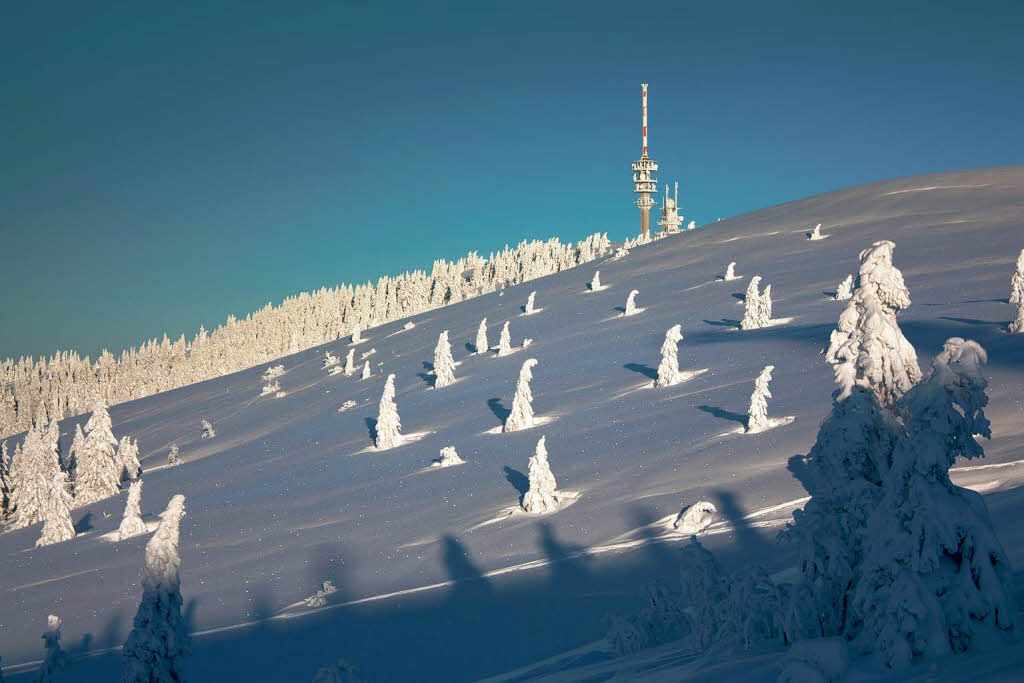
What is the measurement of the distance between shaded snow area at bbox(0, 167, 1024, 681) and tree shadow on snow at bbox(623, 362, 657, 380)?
160mm

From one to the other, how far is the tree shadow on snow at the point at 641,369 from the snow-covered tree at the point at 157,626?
100 feet

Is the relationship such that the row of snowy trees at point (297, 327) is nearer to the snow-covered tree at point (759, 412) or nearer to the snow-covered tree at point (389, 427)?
the snow-covered tree at point (389, 427)

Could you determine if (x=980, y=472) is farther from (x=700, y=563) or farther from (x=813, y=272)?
(x=813, y=272)

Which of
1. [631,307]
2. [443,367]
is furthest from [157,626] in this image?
[631,307]

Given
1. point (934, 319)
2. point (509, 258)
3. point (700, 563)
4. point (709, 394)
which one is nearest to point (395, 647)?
point (700, 563)

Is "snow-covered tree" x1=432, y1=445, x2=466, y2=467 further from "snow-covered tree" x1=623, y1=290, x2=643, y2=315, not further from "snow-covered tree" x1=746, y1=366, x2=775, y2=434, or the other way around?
"snow-covered tree" x1=623, y1=290, x2=643, y2=315

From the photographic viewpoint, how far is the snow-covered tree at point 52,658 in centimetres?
1961

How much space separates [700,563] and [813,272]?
4951 cm

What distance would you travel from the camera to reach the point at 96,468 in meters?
54.5

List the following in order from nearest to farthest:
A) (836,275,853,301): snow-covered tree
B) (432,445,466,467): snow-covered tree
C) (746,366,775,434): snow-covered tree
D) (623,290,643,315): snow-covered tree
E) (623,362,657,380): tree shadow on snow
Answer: (746,366,775,434): snow-covered tree → (432,445,466,467): snow-covered tree → (623,362,657,380): tree shadow on snow → (836,275,853,301): snow-covered tree → (623,290,643,315): snow-covered tree

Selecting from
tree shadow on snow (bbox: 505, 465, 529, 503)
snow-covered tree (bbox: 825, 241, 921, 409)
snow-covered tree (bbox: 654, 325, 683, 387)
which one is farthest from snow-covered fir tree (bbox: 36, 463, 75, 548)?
snow-covered tree (bbox: 825, 241, 921, 409)

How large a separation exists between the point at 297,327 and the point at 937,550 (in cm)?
15871

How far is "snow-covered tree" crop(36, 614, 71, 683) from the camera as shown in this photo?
64.3 ft

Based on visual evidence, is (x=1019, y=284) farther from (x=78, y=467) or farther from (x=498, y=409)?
(x=78, y=467)
